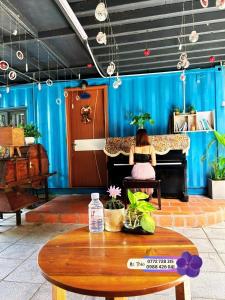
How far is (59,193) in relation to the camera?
5875 millimetres

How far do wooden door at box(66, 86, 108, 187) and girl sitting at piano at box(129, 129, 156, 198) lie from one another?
1.41 m

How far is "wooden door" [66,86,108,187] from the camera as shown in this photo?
565 centimetres

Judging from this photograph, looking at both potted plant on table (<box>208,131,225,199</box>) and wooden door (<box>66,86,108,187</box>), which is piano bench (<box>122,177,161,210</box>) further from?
wooden door (<box>66,86,108,187</box>)

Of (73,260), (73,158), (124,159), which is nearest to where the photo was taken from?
(73,260)

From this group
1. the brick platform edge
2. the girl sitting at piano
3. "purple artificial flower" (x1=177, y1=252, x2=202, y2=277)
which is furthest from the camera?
the girl sitting at piano

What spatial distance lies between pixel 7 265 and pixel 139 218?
1860mm

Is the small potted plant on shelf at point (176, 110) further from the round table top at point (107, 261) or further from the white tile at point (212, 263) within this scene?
the round table top at point (107, 261)

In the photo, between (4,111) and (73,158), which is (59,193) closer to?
(73,158)

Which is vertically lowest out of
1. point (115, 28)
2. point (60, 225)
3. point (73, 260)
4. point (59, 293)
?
point (60, 225)

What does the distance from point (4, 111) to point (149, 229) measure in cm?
577

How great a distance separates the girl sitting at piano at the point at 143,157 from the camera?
4137 millimetres

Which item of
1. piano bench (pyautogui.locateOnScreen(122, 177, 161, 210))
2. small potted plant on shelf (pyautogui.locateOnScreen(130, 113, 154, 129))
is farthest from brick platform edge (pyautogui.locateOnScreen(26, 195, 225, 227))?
small potted plant on shelf (pyautogui.locateOnScreen(130, 113, 154, 129))

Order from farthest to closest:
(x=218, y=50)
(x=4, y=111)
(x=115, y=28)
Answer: (x=4, y=111), (x=218, y=50), (x=115, y=28)

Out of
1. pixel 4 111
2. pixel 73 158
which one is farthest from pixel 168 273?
pixel 4 111
